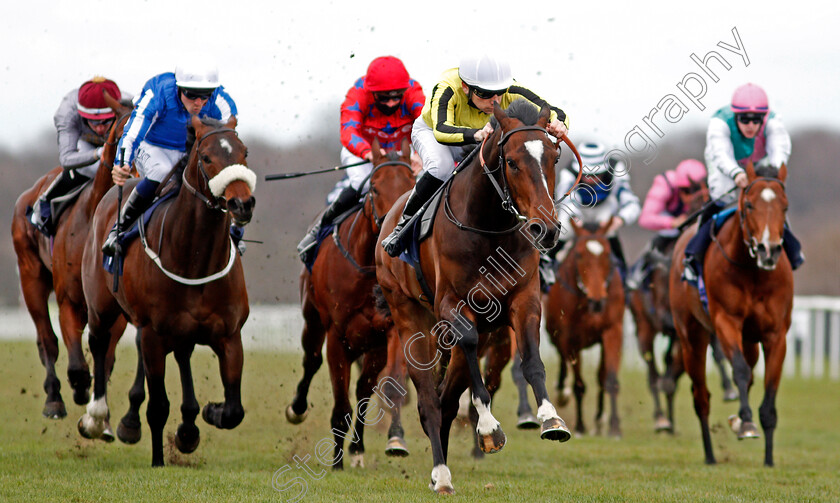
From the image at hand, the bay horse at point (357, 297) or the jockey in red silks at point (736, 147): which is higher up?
the jockey in red silks at point (736, 147)

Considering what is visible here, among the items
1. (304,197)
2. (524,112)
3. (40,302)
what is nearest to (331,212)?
(40,302)

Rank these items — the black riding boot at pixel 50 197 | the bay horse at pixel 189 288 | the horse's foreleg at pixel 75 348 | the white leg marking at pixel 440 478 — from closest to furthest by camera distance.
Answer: the white leg marking at pixel 440 478
the bay horse at pixel 189 288
the horse's foreleg at pixel 75 348
the black riding boot at pixel 50 197

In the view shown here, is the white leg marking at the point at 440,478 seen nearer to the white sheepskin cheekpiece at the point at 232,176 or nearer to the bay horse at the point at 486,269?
the bay horse at the point at 486,269

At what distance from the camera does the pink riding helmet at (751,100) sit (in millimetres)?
8945

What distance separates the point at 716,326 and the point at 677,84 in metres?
2.20

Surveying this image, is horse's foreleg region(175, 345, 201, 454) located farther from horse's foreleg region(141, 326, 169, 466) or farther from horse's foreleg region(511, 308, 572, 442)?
horse's foreleg region(511, 308, 572, 442)

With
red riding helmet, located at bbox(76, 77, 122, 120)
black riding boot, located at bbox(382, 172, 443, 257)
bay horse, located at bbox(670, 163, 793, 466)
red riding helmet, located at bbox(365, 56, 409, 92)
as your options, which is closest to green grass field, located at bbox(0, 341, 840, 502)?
bay horse, located at bbox(670, 163, 793, 466)

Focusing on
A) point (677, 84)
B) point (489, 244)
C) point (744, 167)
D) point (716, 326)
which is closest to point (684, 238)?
point (744, 167)

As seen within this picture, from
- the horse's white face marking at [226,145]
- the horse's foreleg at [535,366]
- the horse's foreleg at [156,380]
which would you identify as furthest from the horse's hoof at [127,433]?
the horse's foreleg at [535,366]

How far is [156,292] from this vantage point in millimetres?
6781

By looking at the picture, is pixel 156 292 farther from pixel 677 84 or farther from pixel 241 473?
pixel 677 84

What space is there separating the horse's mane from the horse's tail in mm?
2289

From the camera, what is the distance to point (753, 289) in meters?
8.41

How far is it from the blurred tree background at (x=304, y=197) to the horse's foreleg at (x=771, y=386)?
3.50 metres
